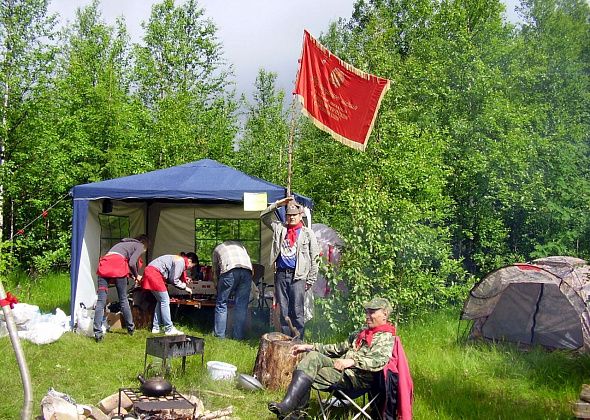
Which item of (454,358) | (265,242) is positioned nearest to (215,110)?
(265,242)

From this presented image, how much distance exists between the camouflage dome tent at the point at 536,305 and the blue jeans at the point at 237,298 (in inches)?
110

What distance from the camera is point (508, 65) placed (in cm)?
1575

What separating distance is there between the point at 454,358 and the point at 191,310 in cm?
478

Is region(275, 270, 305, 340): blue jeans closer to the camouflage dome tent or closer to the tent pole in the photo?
the camouflage dome tent

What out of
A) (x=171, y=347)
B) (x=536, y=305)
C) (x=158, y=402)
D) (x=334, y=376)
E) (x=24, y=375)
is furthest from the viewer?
(x=536, y=305)

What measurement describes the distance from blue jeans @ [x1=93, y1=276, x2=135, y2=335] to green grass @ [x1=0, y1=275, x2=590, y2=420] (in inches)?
8.1

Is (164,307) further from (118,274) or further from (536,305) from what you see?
(536,305)

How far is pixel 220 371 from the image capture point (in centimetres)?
608

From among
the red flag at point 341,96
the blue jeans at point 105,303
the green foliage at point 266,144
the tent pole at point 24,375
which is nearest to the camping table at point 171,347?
the blue jeans at point 105,303

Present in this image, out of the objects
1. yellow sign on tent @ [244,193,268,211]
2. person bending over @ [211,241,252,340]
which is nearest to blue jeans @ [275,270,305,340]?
person bending over @ [211,241,252,340]

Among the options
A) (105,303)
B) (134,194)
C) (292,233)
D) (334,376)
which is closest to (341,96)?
(292,233)

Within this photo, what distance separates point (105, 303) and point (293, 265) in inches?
98.3

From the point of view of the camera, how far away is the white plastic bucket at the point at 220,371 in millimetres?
6074

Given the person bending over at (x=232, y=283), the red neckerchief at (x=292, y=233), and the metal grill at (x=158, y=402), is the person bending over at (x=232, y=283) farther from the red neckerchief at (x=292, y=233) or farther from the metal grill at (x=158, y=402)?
the metal grill at (x=158, y=402)
